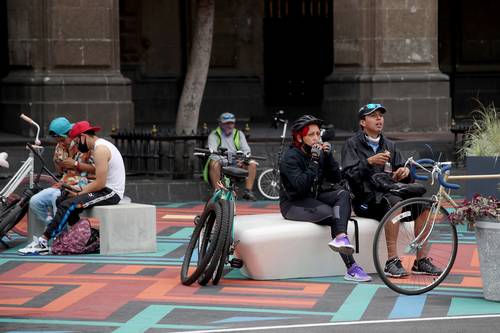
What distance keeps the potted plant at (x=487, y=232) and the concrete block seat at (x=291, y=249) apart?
4.70 feet

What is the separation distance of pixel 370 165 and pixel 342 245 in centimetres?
90

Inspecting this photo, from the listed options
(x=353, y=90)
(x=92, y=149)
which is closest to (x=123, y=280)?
(x=92, y=149)

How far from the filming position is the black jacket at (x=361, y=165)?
11594mm

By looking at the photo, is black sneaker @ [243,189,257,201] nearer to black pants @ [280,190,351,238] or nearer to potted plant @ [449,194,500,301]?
black pants @ [280,190,351,238]

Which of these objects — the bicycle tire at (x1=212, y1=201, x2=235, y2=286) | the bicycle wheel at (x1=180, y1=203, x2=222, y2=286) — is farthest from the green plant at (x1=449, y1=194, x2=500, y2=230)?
the bicycle wheel at (x1=180, y1=203, x2=222, y2=286)

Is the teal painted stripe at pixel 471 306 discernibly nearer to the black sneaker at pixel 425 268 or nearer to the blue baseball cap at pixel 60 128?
the black sneaker at pixel 425 268

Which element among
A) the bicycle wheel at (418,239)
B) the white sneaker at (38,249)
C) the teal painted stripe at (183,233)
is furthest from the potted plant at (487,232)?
the teal painted stripe at (183,233)

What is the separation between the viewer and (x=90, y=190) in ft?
43.4

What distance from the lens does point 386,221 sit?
427 inches

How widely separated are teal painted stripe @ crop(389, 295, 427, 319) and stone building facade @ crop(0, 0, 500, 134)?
449 inches

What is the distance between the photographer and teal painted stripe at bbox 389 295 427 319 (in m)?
9.82

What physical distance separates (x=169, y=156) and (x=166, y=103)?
8471mm

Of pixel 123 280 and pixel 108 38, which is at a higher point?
pixel 108 38

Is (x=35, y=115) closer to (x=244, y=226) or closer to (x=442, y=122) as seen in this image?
(x=442, y=122)
